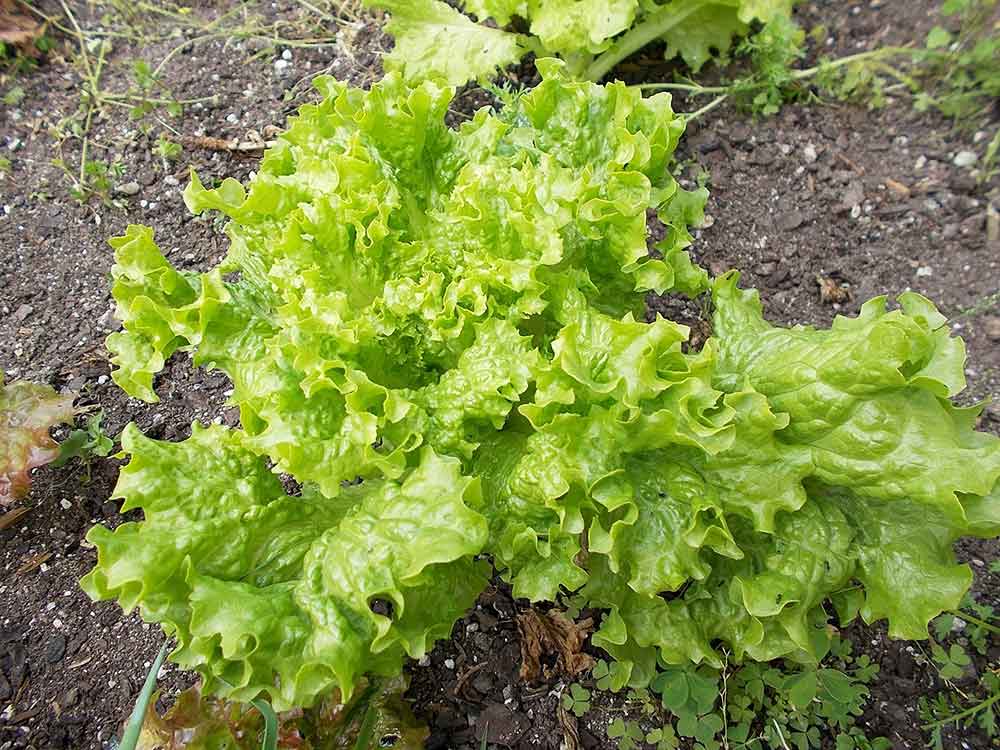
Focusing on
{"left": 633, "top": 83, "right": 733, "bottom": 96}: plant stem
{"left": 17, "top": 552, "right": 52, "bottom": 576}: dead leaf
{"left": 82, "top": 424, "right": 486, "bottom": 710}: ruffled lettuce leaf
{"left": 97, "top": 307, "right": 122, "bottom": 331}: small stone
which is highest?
{"left": 633, "top": 83, "right": 733, "bottom": 96}: plant stem

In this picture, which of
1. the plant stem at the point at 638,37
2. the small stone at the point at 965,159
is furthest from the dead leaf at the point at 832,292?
the plant stem at the point at 638,37

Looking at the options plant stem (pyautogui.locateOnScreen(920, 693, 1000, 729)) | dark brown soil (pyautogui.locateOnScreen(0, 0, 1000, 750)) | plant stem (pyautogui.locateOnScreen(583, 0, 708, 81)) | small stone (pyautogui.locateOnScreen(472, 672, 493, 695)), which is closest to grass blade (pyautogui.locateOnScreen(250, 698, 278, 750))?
dark brown soil (pyautogui.locateOnScreen(0, 0, 1000, 750))

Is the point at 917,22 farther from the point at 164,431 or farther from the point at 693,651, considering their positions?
the point at 164,431

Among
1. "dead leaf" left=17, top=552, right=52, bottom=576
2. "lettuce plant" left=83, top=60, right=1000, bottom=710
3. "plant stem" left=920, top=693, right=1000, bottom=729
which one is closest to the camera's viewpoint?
"lettuce plant" left=83, top=60, right=1000, bottom=710

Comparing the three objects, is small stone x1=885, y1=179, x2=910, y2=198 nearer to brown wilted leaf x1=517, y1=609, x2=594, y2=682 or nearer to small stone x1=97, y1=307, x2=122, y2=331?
brown wilted leaf x1=517, y1=609, x2=594, y2=682

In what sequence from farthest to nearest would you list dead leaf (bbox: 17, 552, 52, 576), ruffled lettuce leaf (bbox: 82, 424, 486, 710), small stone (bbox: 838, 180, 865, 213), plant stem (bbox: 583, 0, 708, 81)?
1. plant stem (bbox: 583, 0, 708, 81)
2. small stone (bbox: 838, 180, 865, 213)
3. dead leaf (bbox: 17, 552, 52, 576)
4. ruffled lettuce leaf (bbox: 82, 424, 486, 710)

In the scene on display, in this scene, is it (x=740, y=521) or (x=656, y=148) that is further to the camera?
(x=656, y=148)

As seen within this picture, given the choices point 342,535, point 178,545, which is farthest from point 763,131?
point 178,545

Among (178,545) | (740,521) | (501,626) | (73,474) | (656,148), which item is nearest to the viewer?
(178,545)
